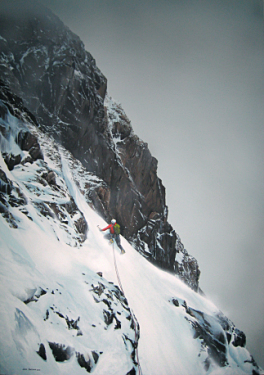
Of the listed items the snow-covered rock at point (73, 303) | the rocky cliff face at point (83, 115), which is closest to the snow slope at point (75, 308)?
the snow-covered rock at point (73, 303)

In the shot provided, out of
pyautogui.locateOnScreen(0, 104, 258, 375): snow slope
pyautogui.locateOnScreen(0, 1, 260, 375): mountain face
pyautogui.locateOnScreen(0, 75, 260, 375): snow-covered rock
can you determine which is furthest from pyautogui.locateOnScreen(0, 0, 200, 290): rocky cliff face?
pyautogui.locateOnScreen(0, 104, 258, 375): snow slope

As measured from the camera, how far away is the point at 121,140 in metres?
32.7

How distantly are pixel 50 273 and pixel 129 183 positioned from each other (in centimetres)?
2490

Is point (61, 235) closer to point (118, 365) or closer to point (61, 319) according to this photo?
point (61, 319)

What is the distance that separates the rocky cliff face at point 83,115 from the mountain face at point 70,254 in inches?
6.4

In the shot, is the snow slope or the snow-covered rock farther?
the snow-covered rock

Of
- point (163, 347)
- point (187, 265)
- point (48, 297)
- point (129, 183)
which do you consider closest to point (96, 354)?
point (48, 297)

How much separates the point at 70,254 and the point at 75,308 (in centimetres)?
259

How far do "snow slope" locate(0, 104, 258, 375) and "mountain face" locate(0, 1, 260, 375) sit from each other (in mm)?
34

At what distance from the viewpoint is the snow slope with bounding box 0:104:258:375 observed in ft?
13.8

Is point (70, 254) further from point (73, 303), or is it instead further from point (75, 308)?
point (75, 308)

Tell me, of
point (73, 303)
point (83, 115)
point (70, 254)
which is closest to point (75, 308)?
point (73, 303)

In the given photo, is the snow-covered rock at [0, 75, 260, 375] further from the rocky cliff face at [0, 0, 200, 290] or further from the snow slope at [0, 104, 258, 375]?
the rocky cliff face at [0, 0, 200, 290]

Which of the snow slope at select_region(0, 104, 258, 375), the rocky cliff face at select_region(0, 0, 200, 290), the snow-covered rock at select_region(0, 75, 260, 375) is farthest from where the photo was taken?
the rocky cliff face at select_region(0, 0, 200, 290)
